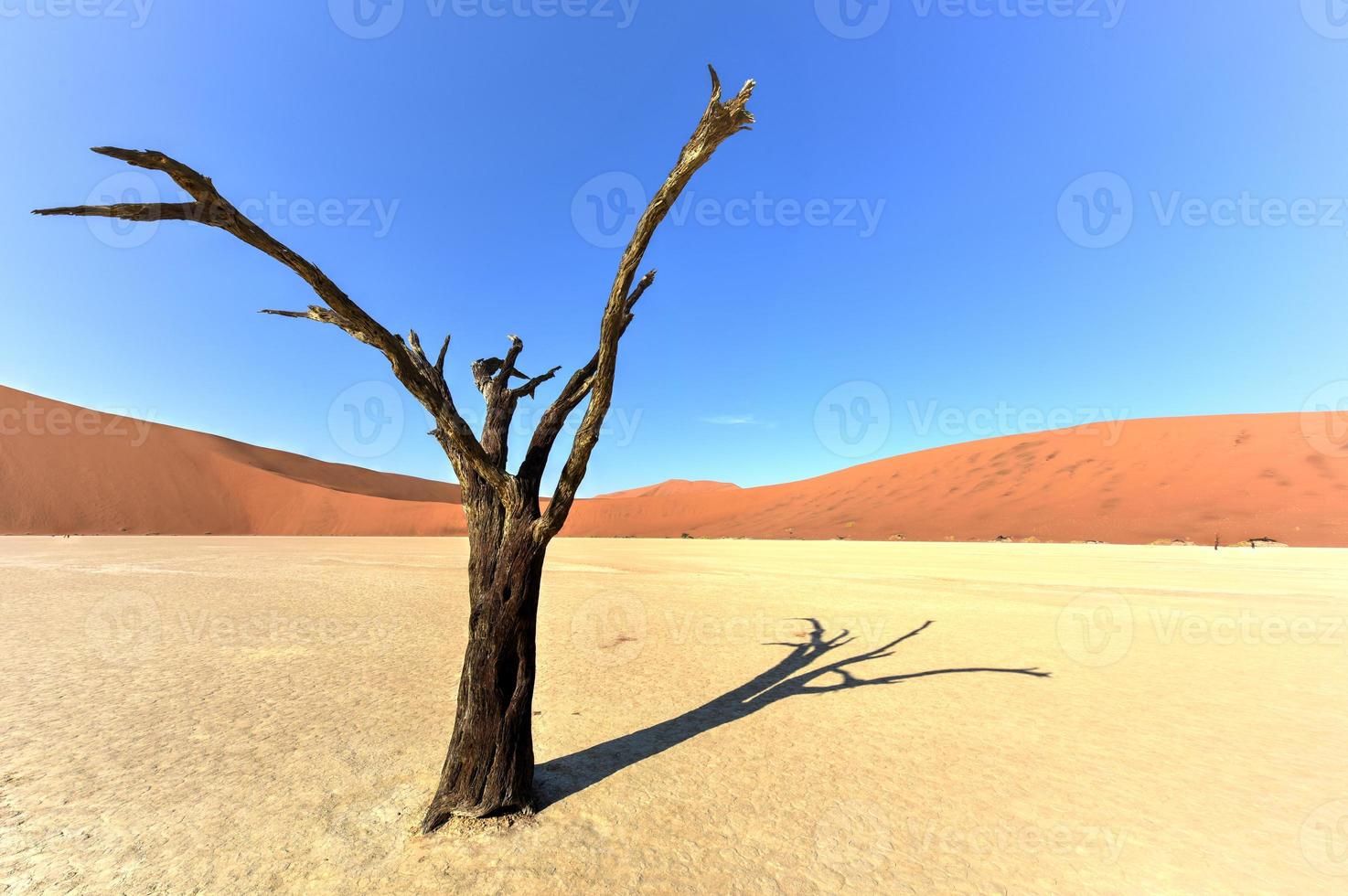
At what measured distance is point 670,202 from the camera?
3.66 m

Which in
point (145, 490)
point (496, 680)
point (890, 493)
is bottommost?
point (496, 680)

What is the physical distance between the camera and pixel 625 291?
12.8 ft

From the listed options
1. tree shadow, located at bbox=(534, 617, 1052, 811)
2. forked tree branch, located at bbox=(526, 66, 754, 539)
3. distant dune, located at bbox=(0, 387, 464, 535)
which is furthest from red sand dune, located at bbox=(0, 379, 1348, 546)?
forked tree branch, located at bbox=(526, 66, 754, 539)

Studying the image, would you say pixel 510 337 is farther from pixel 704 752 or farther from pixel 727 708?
pixel 727 708

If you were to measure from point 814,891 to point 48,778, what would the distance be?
6.22m

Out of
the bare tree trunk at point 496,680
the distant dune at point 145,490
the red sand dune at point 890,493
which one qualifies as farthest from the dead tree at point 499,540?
the distant dune at point 145,490

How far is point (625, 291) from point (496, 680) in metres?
3.08

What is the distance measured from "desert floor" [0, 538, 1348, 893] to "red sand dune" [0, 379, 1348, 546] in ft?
114

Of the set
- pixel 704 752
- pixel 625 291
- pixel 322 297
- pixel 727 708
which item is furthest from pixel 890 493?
pixel 322 297

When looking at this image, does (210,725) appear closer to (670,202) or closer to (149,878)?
(149,878)

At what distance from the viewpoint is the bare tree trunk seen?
156 inches

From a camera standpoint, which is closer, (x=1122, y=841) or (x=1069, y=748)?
(x=1122, y=841)

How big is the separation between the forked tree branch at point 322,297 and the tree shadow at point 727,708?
8.47ft

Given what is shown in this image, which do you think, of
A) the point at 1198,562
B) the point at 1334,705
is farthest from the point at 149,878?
the point at 1198,562
